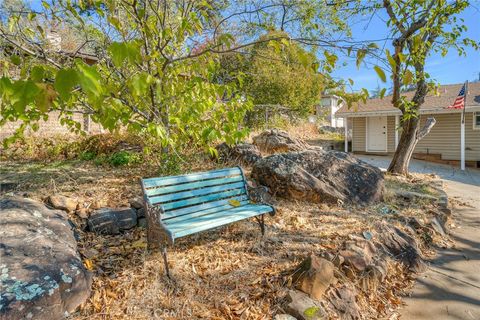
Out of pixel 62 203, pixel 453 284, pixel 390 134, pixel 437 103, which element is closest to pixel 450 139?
pixel 437 103

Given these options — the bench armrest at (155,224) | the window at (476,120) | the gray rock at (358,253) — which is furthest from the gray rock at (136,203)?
the window at (476,120)

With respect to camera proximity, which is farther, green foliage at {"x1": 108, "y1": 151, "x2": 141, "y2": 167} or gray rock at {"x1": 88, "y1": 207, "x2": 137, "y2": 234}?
green foliage at {"x1": 108, "y1": 151, "x2": 141, "y2": 167}

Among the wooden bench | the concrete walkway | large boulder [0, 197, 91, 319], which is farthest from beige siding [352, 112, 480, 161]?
large boulder [0, 197, 91, 319]

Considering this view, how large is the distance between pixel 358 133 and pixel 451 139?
419cm

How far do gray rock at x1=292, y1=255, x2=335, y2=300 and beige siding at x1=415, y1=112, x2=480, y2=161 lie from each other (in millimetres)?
14445

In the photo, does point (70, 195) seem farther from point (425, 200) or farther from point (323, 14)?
point (323, 14)

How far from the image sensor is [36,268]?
90.0 inches

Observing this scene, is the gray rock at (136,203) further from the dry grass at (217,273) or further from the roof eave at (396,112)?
the roof eave at (396,112)

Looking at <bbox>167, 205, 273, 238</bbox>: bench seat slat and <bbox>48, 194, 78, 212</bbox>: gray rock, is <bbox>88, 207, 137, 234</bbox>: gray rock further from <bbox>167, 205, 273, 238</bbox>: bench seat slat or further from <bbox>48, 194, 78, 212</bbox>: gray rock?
<bbox>167, 205, 273, 238</bbox>: bench seat slat

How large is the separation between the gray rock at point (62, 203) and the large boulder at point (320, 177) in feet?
9.39

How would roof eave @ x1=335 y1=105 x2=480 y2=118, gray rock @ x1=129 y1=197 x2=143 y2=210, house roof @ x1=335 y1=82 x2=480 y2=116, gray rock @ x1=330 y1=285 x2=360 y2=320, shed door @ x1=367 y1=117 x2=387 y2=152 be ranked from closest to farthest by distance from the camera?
gray rock @ x1=330 y1=285 x2=360 y2=320, gray rock @ x1=129 y1=197 x2=143 y2=210, roof eave @ x1=335 y1=105 x2=480 y2=118, house roof @ x1=335 y1=82 x2=480 y2=116, shed door @ x1=367 y1=117 x2=387 y2=152

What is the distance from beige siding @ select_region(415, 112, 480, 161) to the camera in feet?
45.5

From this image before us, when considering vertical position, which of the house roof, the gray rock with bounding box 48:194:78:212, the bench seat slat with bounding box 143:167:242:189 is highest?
the house roof

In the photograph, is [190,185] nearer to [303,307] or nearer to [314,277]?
[314,277]
